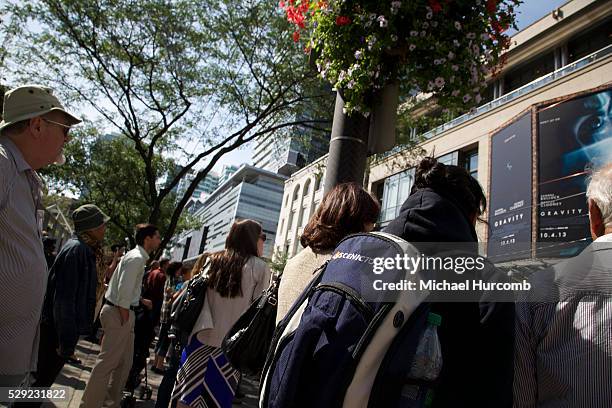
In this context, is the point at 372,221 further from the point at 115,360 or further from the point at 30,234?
the point at 115,360

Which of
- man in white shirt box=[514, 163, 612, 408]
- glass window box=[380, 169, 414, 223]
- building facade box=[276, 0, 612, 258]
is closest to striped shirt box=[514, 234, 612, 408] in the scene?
man in white shirt box=[514, 163, 612, 408]

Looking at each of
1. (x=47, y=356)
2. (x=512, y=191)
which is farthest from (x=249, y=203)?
(x=47, y=356)

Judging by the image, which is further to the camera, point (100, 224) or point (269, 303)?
point (100, 224)

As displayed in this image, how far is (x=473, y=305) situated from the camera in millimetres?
1272

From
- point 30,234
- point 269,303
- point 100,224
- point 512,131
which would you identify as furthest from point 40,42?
point 512,131

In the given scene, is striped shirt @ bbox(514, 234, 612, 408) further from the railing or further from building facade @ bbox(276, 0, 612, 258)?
the railing

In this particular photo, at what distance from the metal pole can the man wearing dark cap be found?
2125 mm

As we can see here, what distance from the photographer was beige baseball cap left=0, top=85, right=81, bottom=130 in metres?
2.18

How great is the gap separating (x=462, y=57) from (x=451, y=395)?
2360mm

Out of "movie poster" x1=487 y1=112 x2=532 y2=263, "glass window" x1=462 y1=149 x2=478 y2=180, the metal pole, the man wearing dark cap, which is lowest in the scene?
the man wearing dark cap

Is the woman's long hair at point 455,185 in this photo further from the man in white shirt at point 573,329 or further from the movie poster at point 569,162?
the movie poster at point 569,162

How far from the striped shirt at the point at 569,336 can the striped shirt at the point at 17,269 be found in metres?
2.16

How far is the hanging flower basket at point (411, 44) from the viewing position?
2742 millimetres

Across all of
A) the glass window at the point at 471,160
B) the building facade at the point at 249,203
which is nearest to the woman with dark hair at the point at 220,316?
the glass window at the point at 471,160
